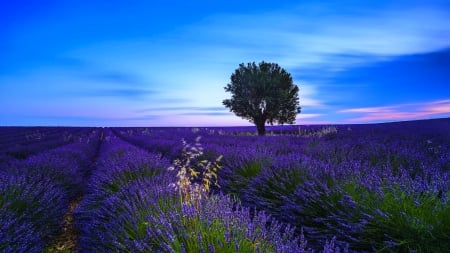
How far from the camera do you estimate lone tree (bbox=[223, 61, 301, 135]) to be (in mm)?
19406

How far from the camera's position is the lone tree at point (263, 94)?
19406 mm

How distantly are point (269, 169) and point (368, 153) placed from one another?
2141 millimetres

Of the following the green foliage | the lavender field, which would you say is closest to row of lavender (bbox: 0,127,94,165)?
the lavender field

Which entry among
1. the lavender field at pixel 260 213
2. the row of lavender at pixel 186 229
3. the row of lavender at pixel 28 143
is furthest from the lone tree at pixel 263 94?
the row of lavender at pixel 186 229

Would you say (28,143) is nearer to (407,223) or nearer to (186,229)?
(186,229)

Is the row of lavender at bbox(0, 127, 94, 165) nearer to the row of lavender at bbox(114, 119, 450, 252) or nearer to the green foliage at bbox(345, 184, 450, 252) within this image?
the row of lavender at bbox(114, 119, 450, 252)

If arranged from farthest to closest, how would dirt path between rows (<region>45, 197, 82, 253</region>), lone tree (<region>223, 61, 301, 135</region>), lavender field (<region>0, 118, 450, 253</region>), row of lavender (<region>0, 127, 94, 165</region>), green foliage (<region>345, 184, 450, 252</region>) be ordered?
lone tree (<region>223, 61, 301, 135</region>), row of lavender (<region>0, 127, 94, 165</region>), dirt path between rows (<region>45, 197, 82, 253</region>), green foliage (<region>345, 184, 450, 252</region>), lavender field (<region>0, 118, 450, 253</region>)

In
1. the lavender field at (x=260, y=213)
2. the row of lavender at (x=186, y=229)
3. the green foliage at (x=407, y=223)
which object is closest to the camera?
the row of lavender at (x=186, y=229)

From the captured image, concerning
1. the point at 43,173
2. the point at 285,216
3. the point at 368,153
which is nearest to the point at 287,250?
the point at 285,216

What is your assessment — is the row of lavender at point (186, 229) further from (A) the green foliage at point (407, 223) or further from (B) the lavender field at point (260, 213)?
(A) the green foliage at point (407, 223)

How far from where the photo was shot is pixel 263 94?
19.5 metres

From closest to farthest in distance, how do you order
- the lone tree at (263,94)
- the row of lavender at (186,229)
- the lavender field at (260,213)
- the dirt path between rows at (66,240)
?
the row of lavender at (186,229) → the lavender field at (260,213) → the dirt path between rows at (66,240) → the lone tree at (263,94)

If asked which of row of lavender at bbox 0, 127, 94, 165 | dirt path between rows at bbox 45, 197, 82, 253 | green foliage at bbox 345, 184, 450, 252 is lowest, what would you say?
dirt path between rows at bbox 45, 197, 82, 253

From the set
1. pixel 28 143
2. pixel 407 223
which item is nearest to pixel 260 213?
pixel 407 223
